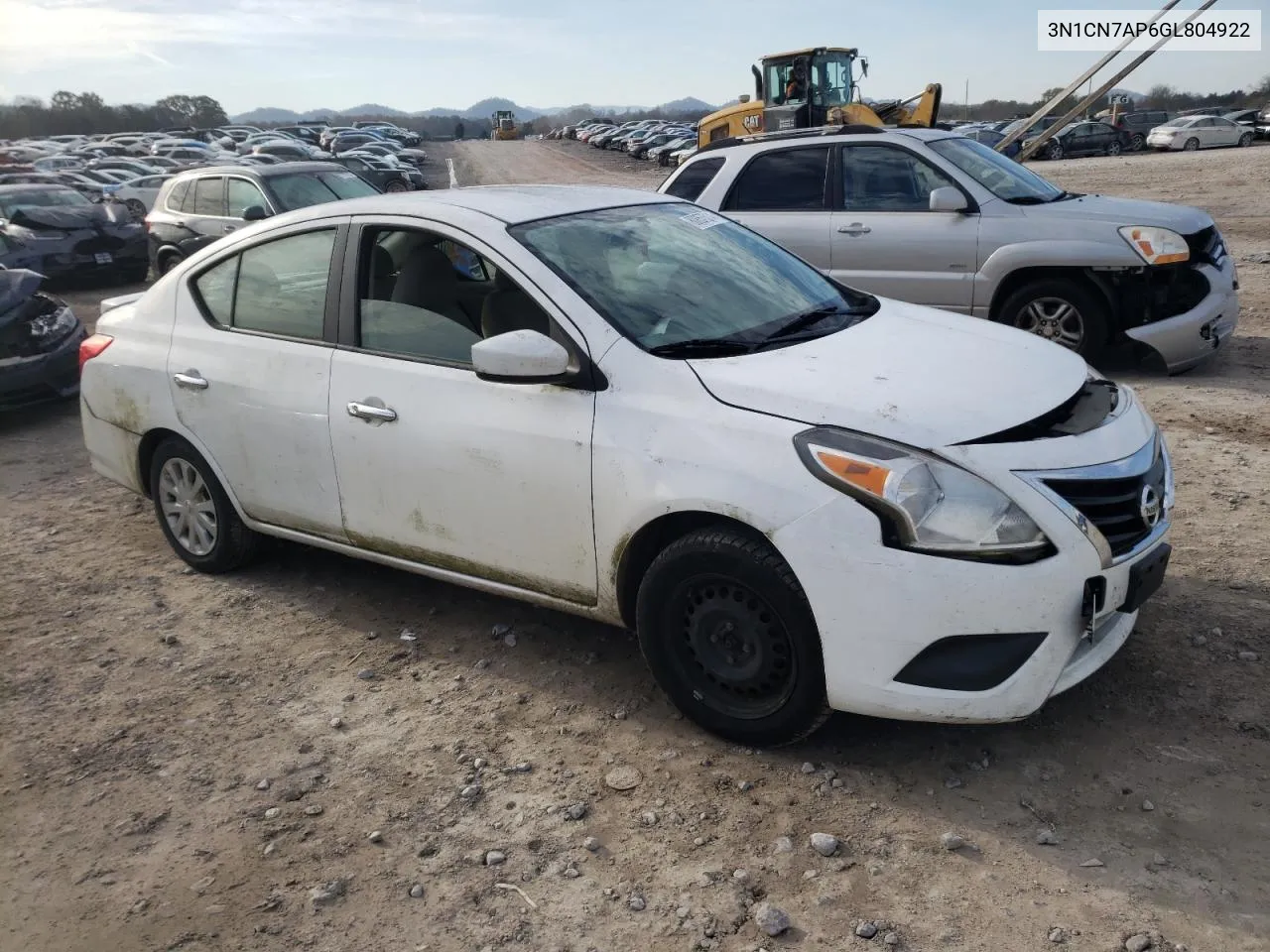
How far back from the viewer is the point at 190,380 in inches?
187

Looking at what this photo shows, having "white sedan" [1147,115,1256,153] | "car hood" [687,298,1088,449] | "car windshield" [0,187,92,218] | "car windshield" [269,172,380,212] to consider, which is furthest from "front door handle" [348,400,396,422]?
"white sedan" [1147,115,1256,153]

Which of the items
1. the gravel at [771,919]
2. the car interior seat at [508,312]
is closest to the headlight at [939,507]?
the gravel at [771,919]

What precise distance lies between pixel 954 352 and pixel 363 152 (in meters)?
41.1

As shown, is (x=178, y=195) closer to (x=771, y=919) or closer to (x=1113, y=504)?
(x=1113, y=504)

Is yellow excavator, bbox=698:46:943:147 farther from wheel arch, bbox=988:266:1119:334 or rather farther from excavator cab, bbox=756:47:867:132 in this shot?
wheel arch, bbox=988:266:1119:334

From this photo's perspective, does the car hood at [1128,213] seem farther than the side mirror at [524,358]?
Yes

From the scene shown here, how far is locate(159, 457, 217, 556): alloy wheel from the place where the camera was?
502 centimetres

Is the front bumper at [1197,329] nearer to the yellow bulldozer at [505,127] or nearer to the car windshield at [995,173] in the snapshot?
the car windshield at [995,173]

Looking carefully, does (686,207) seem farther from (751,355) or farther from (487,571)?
(487,571)

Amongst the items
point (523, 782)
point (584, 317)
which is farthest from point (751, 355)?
point (523, 782)

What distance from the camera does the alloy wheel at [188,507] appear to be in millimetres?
5016

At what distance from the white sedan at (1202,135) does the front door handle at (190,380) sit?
3798 cm

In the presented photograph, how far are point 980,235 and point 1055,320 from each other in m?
0.79

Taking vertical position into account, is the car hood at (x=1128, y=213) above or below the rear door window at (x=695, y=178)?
below
